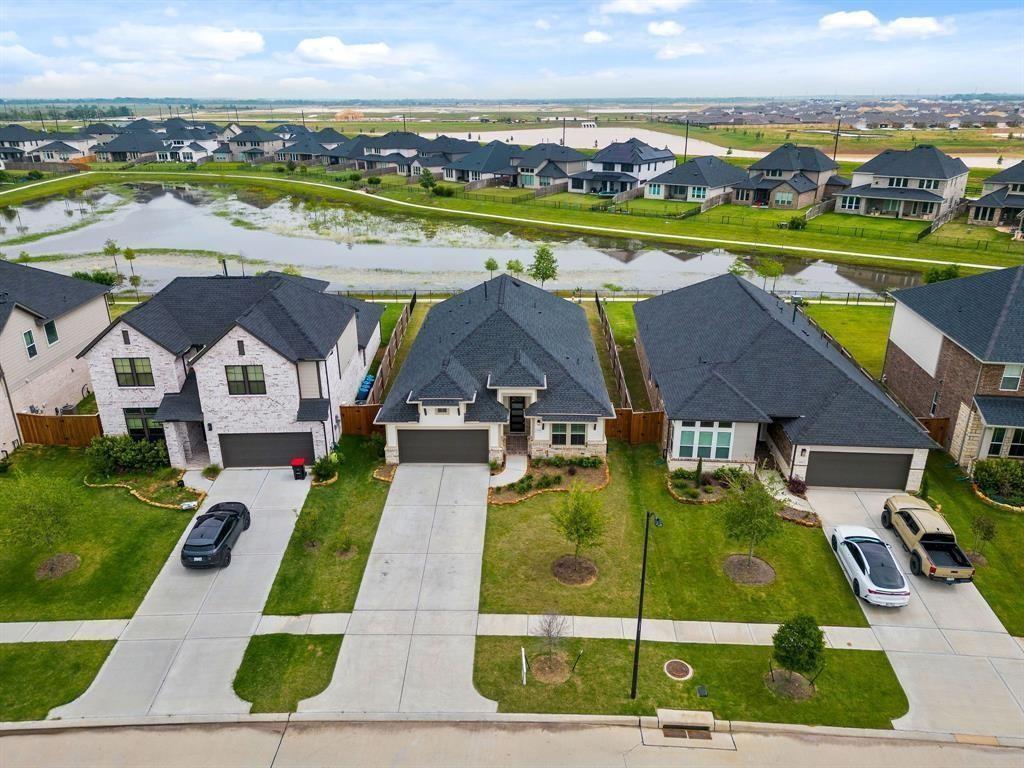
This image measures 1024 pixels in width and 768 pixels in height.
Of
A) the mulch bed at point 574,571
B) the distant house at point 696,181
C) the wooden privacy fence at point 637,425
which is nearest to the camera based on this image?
the mulch bed at point 574,571

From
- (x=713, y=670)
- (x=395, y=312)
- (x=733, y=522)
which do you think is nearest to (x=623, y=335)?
(x=395, y=312)

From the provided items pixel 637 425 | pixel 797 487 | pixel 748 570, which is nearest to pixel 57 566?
pixel 637 425

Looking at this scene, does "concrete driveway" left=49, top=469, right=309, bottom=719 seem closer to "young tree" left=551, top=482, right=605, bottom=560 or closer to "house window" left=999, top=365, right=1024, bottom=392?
"young tree" left=551, top=482, right=605, bottom=560

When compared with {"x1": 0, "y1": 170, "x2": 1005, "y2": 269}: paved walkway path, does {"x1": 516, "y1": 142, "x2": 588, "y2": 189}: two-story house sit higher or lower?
higher

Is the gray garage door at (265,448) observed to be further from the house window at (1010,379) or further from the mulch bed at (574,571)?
the house window at (1010,379)

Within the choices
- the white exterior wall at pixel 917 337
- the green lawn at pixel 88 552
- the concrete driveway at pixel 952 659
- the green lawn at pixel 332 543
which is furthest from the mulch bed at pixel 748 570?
the green lawn at pixel 88 552

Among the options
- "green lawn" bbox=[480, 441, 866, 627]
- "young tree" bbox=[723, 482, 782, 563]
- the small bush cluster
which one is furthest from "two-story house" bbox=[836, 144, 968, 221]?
"young tree" bbox=[723, 482, 782, 563]
